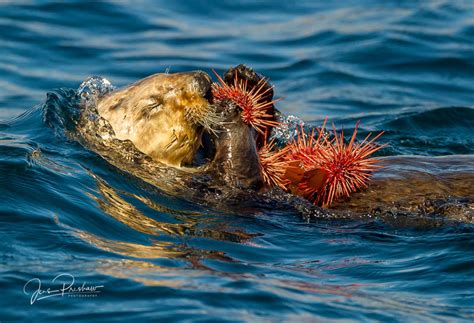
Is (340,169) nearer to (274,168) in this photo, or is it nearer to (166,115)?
(274,168)

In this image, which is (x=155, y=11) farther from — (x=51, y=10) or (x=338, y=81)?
(x=338, y=81)

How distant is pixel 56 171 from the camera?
7.10 m

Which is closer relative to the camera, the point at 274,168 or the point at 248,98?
the point at 248,98

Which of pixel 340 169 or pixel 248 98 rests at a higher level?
pixel 248 98

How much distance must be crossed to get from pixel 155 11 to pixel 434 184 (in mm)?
9410

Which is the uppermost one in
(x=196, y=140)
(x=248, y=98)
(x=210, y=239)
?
(x=248, y=98)

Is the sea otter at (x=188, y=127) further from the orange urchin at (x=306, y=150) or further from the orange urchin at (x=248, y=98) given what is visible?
the orange urchin at (x=306, y=150)

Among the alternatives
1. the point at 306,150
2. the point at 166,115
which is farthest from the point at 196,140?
the point at 306,150
